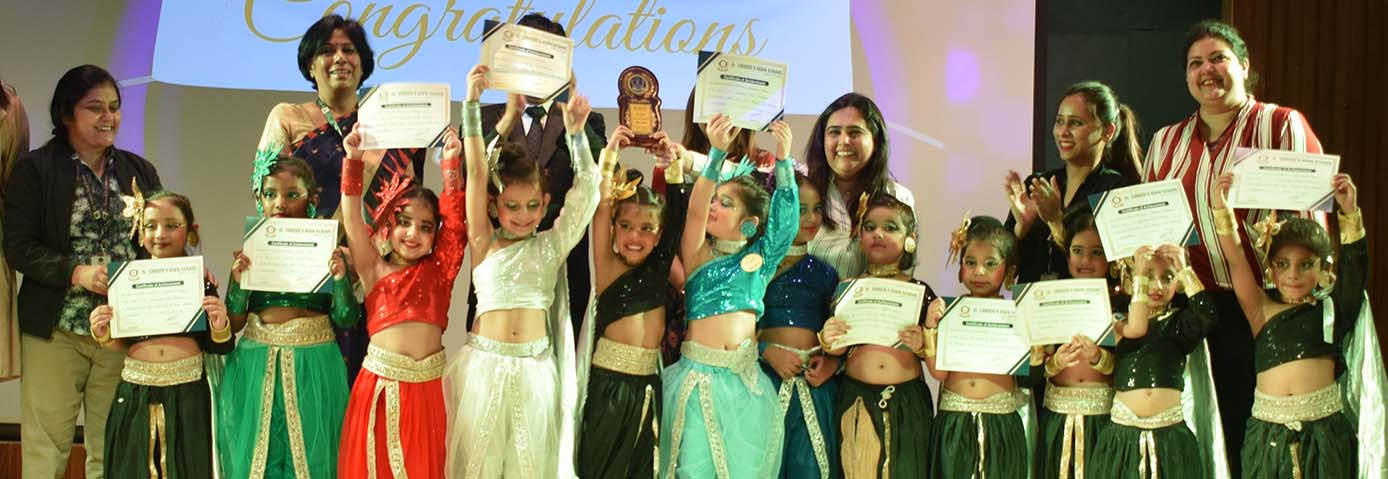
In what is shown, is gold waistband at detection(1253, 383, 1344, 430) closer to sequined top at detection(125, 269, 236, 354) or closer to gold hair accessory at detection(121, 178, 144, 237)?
sequined top at detection(125, 269, 236, 354)

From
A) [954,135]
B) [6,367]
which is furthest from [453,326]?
[954,135]

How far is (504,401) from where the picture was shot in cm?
364

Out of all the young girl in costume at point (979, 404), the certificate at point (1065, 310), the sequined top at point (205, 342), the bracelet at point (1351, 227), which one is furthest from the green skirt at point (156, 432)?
the bracelet at point (1351, 227)

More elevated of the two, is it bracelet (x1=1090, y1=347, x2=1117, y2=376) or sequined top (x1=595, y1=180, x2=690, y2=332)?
sequined top (x1=595, y1=180, x2=690, y2=332)

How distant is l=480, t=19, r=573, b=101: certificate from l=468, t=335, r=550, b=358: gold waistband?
2.40 feet

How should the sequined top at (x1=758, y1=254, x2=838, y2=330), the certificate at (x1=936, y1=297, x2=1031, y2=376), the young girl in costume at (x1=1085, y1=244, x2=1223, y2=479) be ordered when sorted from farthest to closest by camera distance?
1. the sequined top at (x1=758, y1=254, x2=838, y2=330)
2. the certificate at (x1=936, y1=297, x2=1031, y2=376)
3. the young girl in costume at (x1=1085, y1=244, x2=1223, y2=479)

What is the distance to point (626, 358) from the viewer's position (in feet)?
12.4

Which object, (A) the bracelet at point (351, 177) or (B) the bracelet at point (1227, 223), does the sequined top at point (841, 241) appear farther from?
(A) the bracelet at point (351, 177)

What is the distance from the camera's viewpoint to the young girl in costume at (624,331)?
376cm

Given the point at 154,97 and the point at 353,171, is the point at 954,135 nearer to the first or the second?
the point at 353,171

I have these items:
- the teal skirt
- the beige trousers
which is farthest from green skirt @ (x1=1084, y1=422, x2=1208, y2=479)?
the beige trousers

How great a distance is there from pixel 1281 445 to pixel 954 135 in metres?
2.19

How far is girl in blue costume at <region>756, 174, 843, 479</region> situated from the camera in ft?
12.9

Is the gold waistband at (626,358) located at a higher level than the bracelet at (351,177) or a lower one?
lower
